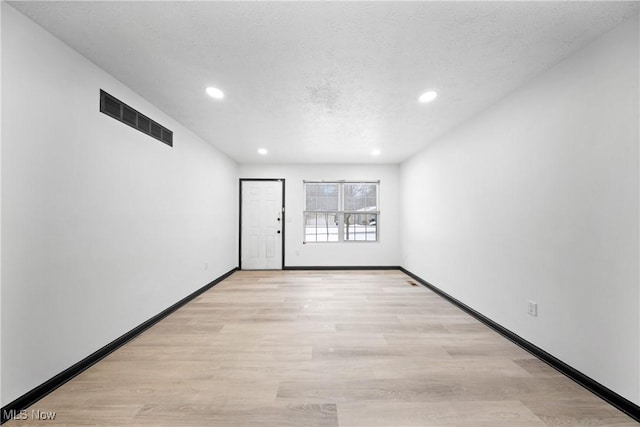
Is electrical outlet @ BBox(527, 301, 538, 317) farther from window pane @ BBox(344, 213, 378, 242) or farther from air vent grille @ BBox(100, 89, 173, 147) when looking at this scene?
air vent grille @ BBox(100, 89, 173, 147)

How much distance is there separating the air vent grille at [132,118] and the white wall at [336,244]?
2730 mm

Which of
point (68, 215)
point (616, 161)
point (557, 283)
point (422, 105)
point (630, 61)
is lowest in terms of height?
point (557, 283)

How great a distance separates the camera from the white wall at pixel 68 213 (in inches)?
59.0

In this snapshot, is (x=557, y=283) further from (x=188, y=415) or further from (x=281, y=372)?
(x=188, y=415)

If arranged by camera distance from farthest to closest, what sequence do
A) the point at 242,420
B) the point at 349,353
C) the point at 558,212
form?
the point at 349,353, the point at 558,212, the point at 242,420

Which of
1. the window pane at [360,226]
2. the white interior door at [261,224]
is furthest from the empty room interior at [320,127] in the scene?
the window pane at [360,226]

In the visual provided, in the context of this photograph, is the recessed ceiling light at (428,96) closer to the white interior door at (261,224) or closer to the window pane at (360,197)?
the window pane at (360,197)

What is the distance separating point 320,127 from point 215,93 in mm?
1367

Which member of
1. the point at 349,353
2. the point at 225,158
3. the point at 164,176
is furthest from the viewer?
the point at 225,158

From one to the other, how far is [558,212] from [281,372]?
2.44 m

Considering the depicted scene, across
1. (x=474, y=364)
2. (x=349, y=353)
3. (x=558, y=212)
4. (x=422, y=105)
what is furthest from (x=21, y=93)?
(x=558, y=212)

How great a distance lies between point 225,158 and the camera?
16.2 ft

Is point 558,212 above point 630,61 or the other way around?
the other way around

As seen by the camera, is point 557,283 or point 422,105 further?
point 422,105
